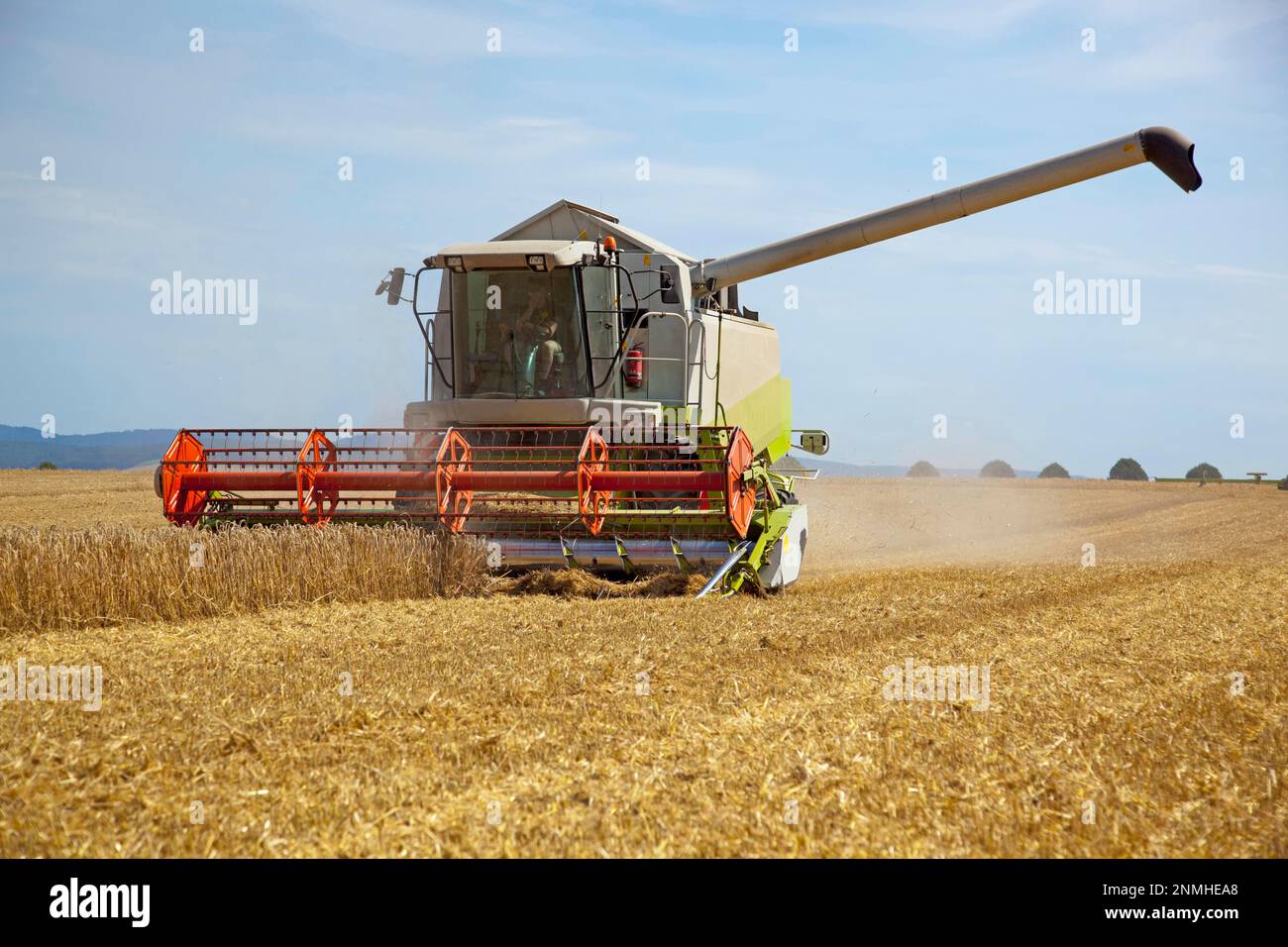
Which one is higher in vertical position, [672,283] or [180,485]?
[672,283]

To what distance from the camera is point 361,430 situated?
27.7ft

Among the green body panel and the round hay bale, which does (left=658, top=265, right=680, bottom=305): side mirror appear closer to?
the green body panel

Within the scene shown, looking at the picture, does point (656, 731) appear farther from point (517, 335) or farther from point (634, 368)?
point (517, 335)

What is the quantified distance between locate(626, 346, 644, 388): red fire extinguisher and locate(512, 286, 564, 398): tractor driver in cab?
54 centimetres

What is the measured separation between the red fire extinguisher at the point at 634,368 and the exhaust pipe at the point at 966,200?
1109 millimetres

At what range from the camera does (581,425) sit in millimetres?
8867

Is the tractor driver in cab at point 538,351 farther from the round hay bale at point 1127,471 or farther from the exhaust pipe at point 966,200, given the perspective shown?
the round hay bale at point 1127,471

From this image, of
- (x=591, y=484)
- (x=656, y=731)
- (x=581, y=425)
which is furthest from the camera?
(x=581, y=425)

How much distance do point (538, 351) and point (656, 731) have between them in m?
5.40

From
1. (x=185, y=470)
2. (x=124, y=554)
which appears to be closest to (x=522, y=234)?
(x=185, y=470)

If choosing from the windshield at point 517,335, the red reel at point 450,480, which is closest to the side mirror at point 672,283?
the windshield at point 517,335

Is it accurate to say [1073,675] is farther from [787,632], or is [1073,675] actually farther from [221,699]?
[221,699]

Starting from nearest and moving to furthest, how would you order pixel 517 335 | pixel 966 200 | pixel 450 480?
pixel 450 480 < pixel 517 335 < pixel 966 200

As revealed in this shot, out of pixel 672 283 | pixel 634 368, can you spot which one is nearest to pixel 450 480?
pixel 634 368
